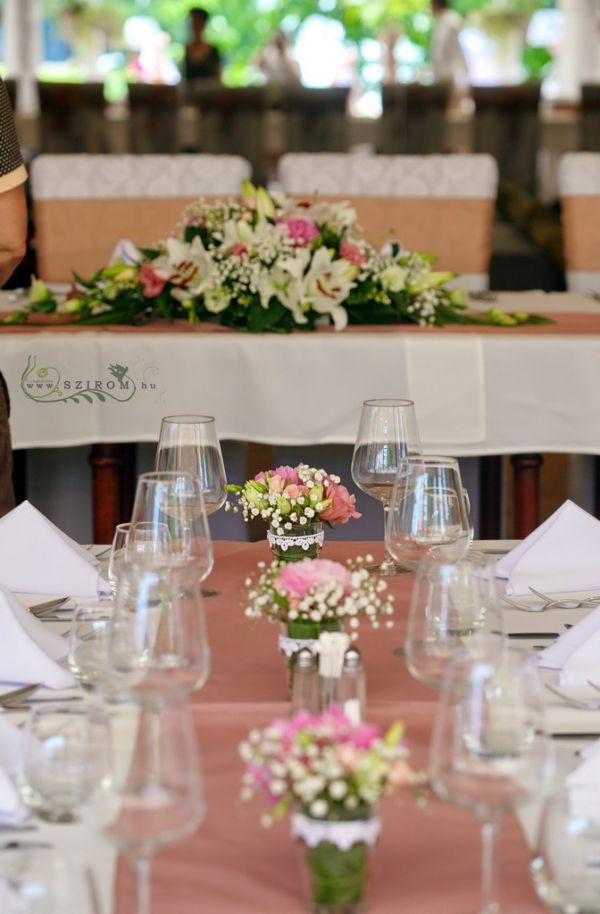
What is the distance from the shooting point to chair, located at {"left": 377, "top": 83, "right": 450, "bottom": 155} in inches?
315

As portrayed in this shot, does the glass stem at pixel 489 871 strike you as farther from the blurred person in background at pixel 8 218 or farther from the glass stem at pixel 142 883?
the blurred person in background at pixel 8 218

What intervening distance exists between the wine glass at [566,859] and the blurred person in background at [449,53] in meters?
11.0

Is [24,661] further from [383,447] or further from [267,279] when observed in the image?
[267,279]

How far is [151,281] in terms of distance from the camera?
9.73 ft

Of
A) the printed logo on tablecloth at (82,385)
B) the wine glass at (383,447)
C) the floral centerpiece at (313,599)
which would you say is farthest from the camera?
the printed logo on tablecloth at (82,385)

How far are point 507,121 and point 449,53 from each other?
4128 millimetres

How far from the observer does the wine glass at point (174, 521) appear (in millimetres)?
1311

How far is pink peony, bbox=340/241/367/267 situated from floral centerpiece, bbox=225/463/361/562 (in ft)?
4.73

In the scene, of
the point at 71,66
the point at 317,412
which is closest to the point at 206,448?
the point at 317,412

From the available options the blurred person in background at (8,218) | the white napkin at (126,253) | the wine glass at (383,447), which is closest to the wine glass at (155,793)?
the wine glass at (383,447)

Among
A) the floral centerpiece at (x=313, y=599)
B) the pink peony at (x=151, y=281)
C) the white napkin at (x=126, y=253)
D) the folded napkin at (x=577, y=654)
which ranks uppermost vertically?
the white napkin at (x=126, y=253)

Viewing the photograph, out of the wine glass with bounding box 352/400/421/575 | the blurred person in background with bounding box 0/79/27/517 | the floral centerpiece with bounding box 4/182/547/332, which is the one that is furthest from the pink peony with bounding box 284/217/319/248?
the wine glass with bounding box 352/400/421/575

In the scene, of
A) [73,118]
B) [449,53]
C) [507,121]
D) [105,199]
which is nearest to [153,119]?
[73,118]

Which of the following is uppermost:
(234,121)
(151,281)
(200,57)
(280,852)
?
(200,57)
